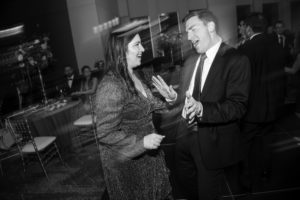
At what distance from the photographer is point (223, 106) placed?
5.46ft

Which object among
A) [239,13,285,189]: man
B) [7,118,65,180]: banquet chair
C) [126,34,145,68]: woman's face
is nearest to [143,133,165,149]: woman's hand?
[126,34,145,68]: woman's face

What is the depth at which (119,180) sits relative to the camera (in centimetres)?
162

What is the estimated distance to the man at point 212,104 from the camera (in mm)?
1668

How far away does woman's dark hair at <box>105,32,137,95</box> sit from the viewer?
1.55 m

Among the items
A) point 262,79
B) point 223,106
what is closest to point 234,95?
point 223,106

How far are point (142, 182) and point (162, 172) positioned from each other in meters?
0.17

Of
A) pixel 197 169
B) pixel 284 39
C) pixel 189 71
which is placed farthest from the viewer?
pixel 284 39

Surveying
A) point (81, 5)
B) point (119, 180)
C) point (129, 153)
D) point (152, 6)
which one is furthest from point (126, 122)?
point (152, 6)

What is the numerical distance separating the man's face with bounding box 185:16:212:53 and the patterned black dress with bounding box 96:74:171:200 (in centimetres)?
49

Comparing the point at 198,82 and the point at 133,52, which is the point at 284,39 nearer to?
the point at 198,82

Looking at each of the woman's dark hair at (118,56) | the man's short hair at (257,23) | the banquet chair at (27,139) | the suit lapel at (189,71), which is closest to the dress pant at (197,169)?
the suit lapel at (189,71)

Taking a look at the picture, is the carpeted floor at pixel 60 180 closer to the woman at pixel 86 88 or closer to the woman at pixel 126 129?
the woman at pixel 86 88

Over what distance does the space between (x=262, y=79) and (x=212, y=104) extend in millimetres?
1081

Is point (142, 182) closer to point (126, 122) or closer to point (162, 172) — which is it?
point (162, 172)
